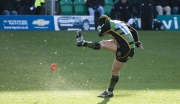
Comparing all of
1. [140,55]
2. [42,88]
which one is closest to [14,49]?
[140,55]

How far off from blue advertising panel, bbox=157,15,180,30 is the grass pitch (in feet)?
21.9

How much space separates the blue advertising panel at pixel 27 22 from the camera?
29078mm

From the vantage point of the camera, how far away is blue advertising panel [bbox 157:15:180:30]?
3127 cm

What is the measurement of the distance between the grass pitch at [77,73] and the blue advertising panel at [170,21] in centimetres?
667

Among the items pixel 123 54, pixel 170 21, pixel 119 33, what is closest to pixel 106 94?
pixel 123 54

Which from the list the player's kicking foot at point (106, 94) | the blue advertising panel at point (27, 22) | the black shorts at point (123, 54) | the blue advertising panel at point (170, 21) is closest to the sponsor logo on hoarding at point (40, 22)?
the blue advertising panel at point (27, 22)

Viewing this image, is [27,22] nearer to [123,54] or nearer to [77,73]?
[77,73]

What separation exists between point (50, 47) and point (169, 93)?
9.68 m

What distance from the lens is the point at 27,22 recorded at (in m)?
29.5

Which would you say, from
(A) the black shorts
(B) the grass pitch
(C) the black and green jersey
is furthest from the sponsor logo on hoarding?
(A) the black shorts

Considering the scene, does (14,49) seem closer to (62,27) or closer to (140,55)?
(140,55)

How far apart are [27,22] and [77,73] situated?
14424mm

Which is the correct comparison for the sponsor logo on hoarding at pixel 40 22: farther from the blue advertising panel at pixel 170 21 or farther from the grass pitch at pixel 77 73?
the blue advertising panel at pixel 170 21

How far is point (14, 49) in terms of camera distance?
68.2 feet
